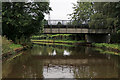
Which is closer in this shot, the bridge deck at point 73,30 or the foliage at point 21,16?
the foliage at point 21,16

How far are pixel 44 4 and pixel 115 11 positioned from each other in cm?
1111

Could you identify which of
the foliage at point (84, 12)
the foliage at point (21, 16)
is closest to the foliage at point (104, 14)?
the foliage at point (84, 12)

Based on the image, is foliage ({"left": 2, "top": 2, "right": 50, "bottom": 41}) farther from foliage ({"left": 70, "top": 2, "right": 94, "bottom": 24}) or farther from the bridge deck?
foliage ({"left": 70, "top": 2, "right": 94, "bottom": 24})

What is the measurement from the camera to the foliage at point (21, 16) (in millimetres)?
23375

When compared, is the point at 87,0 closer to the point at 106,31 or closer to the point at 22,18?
the point at 106,31

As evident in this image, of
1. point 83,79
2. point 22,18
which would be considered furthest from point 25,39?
point 83,79

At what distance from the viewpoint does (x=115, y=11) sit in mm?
25547

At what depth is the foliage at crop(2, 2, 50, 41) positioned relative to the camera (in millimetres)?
23375

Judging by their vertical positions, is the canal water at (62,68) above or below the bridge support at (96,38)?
below

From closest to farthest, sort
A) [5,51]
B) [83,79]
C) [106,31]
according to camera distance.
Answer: [83,79], [5,51], [106,31]

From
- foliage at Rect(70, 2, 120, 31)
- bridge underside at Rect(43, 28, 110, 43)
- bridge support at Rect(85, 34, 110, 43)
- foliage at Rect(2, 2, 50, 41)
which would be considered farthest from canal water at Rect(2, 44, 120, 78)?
bridge support at Rect(85, 34, 110, 43)

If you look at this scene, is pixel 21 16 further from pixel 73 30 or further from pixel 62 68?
pixel 73 30

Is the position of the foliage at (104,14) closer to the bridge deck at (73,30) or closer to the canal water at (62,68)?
the bridge deck at (73,30)

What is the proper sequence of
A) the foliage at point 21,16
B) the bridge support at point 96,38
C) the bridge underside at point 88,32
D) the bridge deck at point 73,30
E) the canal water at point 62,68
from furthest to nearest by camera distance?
the bridge support at point 96,38, the bridge underside at point 88,32, the bridge deck at point 73,30, the foliage at point 21,16, the canal water at point 62,68
